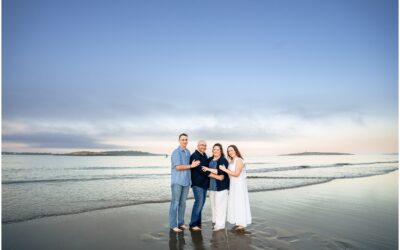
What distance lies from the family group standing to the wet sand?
0.32m

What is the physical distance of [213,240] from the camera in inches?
231

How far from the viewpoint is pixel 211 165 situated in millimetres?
6680

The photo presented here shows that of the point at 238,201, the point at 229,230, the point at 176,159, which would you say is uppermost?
the point at 176,159

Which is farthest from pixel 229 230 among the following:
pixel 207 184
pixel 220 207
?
pixel 207 184

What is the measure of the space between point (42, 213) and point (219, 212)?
560 centimetres

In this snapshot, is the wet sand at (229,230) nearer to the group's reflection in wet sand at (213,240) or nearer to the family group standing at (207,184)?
the group's reflection in wet sand at (213,240)

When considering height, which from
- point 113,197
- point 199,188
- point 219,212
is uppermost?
point 199,188

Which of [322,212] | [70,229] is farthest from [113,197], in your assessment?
[322,212]

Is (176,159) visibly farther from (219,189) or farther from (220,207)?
(220,207)

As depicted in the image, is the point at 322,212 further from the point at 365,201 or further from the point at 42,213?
the point at 42,213

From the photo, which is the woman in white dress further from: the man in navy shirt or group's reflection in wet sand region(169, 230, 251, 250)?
the man in navy shirt

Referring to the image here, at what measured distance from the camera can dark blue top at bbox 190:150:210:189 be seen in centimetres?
653

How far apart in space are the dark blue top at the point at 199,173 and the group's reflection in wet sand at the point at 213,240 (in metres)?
1.05

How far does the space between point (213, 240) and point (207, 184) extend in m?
1.26
